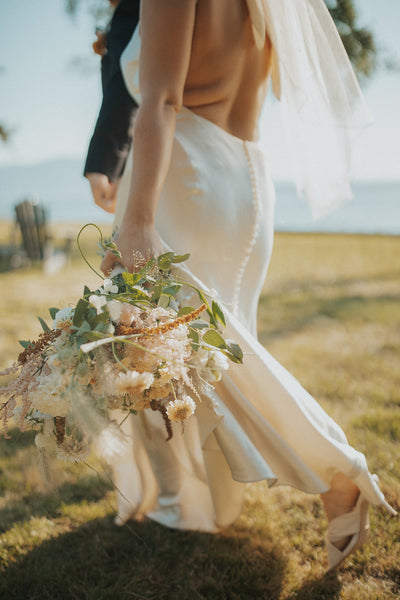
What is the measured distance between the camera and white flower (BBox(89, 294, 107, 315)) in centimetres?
110

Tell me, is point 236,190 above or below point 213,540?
above

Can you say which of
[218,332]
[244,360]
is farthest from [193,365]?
[244,360]

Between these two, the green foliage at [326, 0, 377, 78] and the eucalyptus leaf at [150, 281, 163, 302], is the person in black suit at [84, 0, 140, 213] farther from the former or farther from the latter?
the green foliage at [326, 0, 377, 78]

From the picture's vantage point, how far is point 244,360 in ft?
4.90

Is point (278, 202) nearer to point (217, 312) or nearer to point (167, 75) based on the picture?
point (167, 75)

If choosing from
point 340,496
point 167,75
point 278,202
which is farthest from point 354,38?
point 278,202

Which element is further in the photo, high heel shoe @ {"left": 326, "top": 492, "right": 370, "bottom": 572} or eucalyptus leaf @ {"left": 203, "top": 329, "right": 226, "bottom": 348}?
high heel shoe @ {"left": 326, "top": 492, "right": 370, "bottom": 572}

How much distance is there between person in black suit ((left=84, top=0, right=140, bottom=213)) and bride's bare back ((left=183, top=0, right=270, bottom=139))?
0.34 metres

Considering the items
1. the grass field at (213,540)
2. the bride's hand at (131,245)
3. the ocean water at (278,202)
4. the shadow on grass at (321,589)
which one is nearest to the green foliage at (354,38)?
the ocean water at (278,202)

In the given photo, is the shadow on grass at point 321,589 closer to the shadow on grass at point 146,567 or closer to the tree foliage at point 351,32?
the shadow on grass at point 146,567

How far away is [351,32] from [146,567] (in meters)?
5.67

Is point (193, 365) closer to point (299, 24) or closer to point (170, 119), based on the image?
point (170, 119)

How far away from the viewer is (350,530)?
5.33 feet

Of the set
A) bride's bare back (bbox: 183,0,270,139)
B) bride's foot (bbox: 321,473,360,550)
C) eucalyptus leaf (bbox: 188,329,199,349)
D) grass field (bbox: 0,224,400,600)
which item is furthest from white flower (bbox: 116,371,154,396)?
bride's bare back (bbox: 183,0,270,139)
